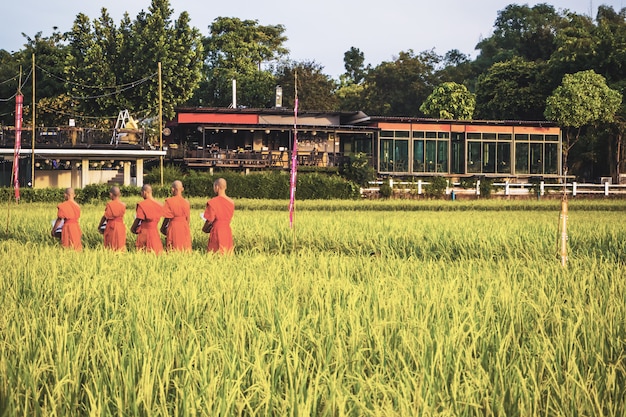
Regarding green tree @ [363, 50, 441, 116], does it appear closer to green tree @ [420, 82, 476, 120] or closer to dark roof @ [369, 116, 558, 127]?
green tree @ [420, 82, 476, 120]

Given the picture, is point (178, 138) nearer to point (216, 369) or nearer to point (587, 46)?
point (587, 46)

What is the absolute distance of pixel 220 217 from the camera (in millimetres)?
10922

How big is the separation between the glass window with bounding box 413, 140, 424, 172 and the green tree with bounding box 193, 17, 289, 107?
17.8 metres

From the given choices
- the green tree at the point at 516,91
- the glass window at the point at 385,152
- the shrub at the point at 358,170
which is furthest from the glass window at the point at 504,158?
the shrub at the point at 358,170

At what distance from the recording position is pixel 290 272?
7.86 m

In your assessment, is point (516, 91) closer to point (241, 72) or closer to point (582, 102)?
point (582, 102)

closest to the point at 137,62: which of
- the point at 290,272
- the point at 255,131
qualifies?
the point at 255,131

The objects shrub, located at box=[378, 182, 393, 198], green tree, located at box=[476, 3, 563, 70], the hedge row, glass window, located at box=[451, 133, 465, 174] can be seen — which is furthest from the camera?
green tree, located at box=[476, 3, 563, 70]

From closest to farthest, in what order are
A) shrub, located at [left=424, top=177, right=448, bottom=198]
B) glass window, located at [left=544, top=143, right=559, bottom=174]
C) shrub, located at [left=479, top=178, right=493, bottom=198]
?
1. shrub, located at [left=424, top=177, right=448, bottom=198]
2. shrub, located at [left=479, top=178, right=493, bottom=198]
3. glass window, located at [left=544, top=143, right=559, bottom=174]

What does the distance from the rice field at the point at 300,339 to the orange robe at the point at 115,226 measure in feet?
7.19

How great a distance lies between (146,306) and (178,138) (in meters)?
43.5

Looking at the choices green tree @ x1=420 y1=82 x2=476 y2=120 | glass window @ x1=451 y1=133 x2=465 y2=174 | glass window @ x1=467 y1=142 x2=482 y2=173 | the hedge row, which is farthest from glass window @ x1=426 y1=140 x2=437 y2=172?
the hedge row

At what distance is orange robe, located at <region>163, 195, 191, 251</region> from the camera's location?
1145 cm

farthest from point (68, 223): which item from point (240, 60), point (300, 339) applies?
point (240, 60)
